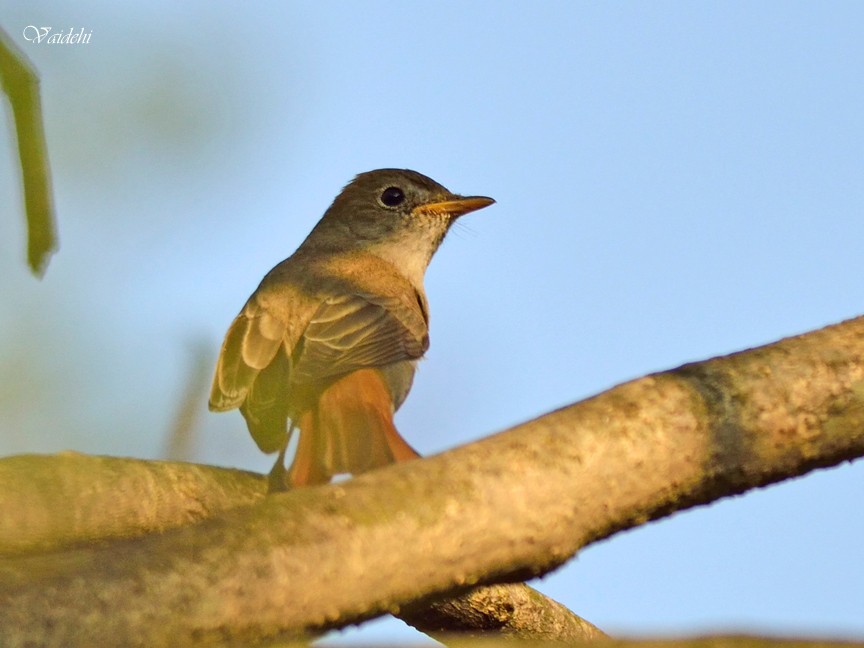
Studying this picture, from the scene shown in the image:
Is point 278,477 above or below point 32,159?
below

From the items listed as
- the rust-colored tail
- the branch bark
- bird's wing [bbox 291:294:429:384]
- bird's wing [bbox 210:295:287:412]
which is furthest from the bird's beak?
the branch bark

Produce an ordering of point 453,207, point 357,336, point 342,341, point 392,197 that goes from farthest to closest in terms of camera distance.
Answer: point 392,197 → point 453,207 → point 357,336 → point 342,341

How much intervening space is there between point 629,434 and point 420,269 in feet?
16.0

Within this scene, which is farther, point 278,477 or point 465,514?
point 278,477

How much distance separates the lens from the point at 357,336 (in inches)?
233

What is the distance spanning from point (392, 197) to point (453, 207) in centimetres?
44

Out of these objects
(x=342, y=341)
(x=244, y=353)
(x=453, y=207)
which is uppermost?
(x=453, y=207)

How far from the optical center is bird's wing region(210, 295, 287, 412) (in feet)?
18.5

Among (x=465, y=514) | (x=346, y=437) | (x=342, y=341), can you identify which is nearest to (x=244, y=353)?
(x=342, y=341)

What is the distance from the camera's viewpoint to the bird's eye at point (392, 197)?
8.20 m

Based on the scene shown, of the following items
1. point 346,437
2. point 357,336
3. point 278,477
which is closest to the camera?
point 278,477

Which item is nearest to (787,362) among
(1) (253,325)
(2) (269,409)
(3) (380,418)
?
(3) (380,418)

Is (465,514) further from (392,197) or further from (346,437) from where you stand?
(392,197)

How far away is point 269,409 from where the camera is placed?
545 centimetres
